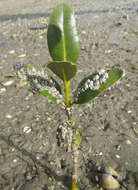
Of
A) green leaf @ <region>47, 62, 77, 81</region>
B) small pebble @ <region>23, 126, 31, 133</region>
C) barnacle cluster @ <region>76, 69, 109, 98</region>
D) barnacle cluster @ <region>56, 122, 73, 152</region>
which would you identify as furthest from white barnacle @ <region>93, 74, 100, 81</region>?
small pebble @ <region>23, 126, 31, 133</region>

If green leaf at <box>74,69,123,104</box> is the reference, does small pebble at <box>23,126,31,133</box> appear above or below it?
below

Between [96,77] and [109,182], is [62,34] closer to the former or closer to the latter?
[96,77]

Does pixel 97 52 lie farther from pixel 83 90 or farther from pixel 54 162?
pixel 83 90

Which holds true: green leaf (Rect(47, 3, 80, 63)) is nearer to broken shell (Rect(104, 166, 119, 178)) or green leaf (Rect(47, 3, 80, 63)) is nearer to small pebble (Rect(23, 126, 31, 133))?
broken shell (Rect(104, 166, 119, 178))

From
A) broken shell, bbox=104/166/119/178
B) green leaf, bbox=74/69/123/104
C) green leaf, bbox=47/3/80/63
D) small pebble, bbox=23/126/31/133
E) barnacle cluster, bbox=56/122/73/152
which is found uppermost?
green leaf, bbox=47/3/80/63

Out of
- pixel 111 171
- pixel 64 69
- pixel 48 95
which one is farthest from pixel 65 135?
pixel 111 171

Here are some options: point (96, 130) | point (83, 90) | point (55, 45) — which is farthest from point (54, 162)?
point (55, 45)
